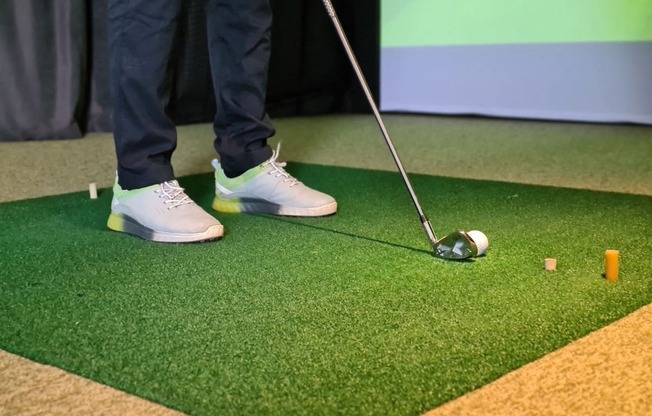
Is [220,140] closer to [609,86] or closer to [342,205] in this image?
[342,205]

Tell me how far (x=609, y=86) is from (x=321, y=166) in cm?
165

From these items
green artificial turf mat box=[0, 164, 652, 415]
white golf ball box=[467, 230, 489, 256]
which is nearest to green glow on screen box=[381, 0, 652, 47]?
green artificial turf mat box=[0, 164, 652, 415]

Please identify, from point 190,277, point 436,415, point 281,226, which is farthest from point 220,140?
point 436,415

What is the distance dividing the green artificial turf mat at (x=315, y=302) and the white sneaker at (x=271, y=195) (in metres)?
0.04

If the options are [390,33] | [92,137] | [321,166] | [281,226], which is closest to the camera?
[281,226]

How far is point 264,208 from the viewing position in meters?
1.67

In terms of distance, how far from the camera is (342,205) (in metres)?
1.76

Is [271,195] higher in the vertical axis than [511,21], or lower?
lower

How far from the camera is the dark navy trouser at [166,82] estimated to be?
4.64 ft

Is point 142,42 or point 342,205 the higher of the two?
point 142,42

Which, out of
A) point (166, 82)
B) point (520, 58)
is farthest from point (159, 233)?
point (520, 58)

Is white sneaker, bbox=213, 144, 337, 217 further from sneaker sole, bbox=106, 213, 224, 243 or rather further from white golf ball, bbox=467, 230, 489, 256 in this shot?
white golf ball, bbox=467, 230, 489, 256

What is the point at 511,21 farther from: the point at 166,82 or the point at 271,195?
the point at 166,82

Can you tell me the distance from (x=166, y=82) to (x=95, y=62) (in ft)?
6.42
